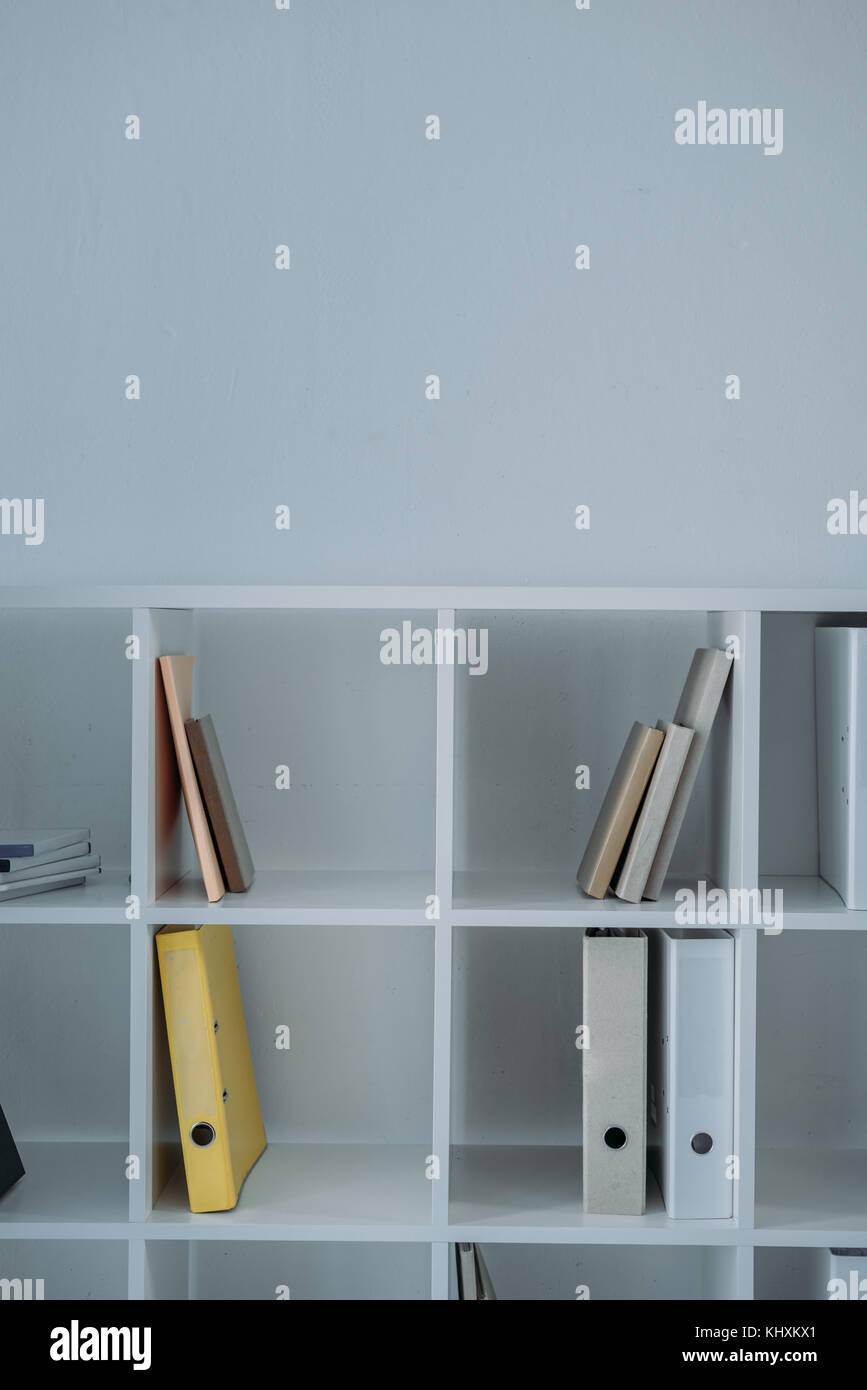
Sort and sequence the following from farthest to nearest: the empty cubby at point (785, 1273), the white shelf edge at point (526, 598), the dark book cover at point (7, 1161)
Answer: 1. the empty cubby at point (785, 1273)
2. the dark book cover at point (7, 1161)
3. the white shelf edge at point (526, 598)

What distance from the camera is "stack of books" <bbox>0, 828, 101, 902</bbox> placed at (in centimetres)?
163

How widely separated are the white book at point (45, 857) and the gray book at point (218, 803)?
219 mm

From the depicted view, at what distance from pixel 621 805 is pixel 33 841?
758mm

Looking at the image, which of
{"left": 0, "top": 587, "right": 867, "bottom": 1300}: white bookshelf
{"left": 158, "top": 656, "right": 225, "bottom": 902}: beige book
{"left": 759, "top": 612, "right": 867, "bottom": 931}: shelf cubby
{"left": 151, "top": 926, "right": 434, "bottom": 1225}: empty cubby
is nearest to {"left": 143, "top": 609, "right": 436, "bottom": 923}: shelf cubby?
{"left": 0, "top": 587, "right": 867, "bottom": 1300}: white bookshelf

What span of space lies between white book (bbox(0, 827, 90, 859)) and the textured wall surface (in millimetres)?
391

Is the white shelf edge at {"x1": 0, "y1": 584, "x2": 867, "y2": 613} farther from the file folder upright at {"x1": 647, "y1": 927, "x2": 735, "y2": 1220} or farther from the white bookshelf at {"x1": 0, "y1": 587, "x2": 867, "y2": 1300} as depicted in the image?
the file folder upright at {"x1": 647, "y1": 927, "x2": 735, "y2": 1220}

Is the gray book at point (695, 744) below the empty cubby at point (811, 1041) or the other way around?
the other way around

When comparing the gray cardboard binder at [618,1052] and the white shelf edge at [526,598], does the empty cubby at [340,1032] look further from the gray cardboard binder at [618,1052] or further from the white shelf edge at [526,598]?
the white shelf edge at [526,598]

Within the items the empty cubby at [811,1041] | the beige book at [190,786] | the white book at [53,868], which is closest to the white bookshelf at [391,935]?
the empty cubby at [811,1041]

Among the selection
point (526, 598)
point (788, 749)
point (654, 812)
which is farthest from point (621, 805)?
point (788, 749)

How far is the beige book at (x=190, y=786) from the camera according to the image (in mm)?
1604

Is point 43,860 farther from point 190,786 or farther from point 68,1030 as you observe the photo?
point 68,1030
